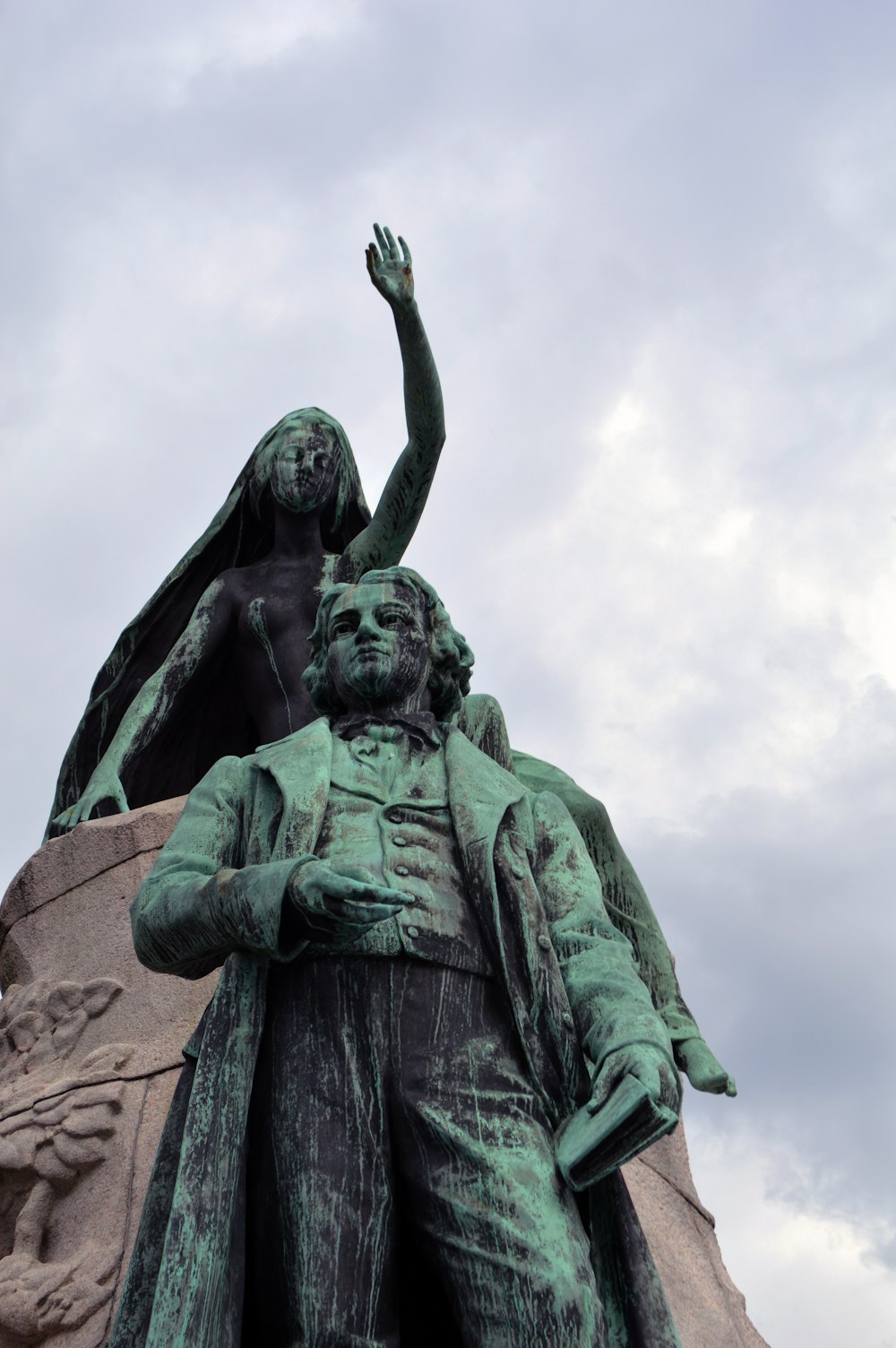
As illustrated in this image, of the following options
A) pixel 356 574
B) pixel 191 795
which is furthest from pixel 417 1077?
pixel 356 574

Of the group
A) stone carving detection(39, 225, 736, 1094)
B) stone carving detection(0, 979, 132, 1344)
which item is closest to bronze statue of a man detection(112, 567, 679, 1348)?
stone carving detection(0, 979, 132, 1344)

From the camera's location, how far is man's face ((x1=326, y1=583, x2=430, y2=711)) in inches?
181

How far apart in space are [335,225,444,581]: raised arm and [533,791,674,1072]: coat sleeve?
10.3 ft

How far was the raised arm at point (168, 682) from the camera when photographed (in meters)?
7.42

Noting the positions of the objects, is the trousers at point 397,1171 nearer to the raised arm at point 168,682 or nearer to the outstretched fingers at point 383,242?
the raised arm at point 168,682

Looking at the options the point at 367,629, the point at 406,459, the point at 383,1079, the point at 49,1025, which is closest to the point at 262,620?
the point at 406,459

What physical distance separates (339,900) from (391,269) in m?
4.19

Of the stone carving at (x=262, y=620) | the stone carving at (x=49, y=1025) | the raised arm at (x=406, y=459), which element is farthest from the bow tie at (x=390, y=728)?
the raised arm at (x=406, y=459)

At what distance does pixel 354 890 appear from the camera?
12.0 feet

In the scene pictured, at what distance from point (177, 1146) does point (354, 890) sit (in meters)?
0.77

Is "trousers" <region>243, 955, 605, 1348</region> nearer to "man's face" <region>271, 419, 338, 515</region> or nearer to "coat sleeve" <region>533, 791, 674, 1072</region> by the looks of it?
"coat sleeve" <region>533, 791, 674, 1072</region>

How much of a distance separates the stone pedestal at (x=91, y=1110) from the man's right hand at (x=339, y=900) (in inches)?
75.8

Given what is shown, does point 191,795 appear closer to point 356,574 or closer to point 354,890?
point 354,890

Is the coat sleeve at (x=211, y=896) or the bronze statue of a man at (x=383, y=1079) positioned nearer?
the bronze statue of a man at (x=383, y=1079)
